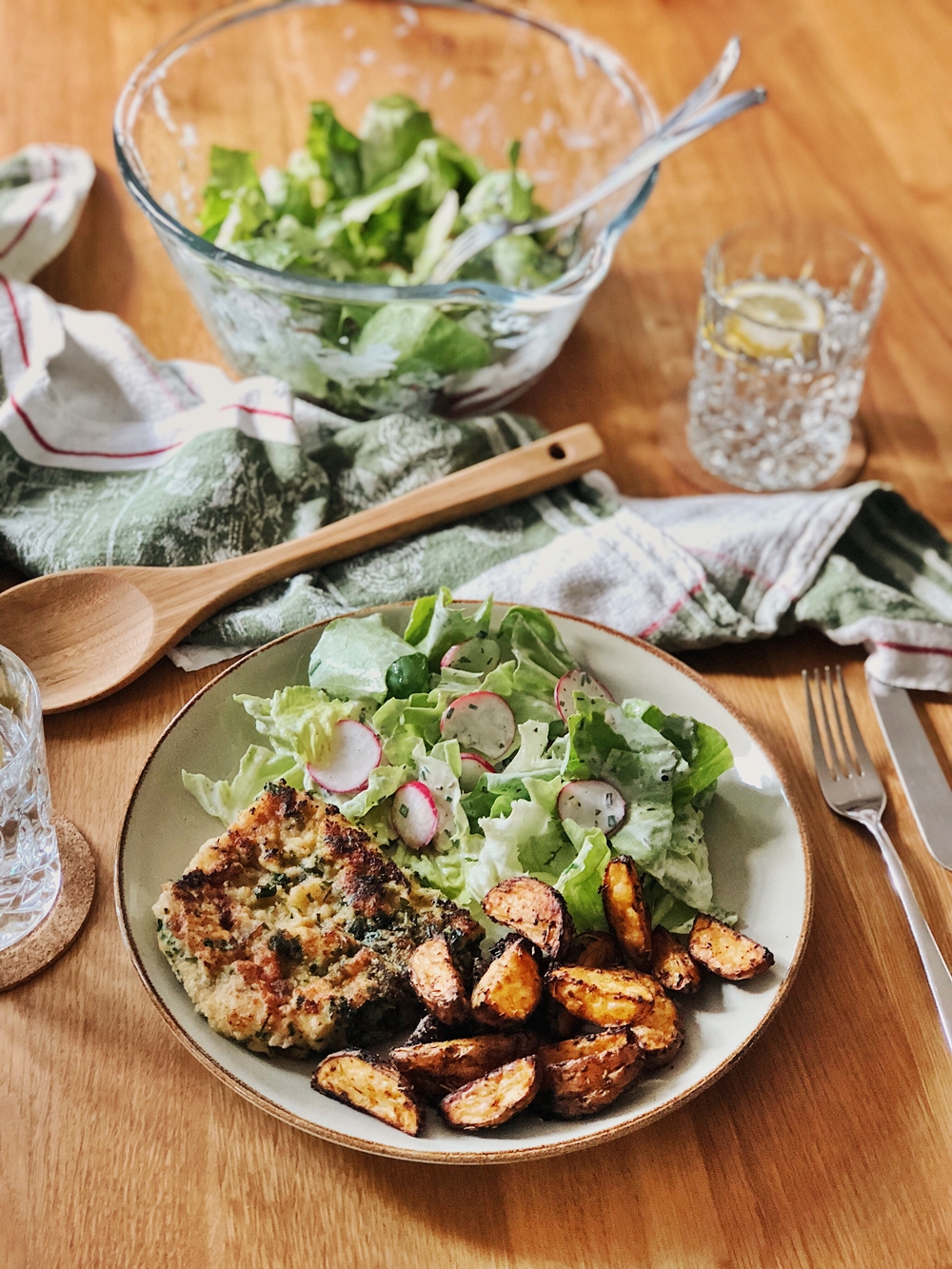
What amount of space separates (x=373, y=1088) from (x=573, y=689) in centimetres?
59

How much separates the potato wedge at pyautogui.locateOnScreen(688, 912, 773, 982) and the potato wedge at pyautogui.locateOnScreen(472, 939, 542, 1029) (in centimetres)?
20

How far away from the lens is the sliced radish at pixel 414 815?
4.73 ft

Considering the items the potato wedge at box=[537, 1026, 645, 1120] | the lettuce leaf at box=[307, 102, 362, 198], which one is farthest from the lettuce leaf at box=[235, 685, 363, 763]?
the lettuce leaf at box=[307, 102, 362, 198]

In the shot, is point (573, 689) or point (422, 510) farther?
point (422, 510)

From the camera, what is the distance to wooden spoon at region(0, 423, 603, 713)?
5.38ft

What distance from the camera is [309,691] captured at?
5.08 ft

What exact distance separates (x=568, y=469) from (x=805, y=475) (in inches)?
17.9

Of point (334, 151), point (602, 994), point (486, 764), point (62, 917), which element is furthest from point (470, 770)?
point (334, 151)

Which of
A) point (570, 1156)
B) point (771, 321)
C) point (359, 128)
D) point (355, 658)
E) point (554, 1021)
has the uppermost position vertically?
point (359, 128)

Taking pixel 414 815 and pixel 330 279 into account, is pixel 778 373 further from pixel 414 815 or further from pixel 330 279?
pixel 414 815

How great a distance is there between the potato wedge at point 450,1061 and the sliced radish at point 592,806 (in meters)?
0.30

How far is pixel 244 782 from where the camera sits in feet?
4.89

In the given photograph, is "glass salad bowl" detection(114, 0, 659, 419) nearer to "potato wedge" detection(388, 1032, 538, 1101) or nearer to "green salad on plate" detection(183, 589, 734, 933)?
"green salad on plate" detection(183, 589, 734, 933)

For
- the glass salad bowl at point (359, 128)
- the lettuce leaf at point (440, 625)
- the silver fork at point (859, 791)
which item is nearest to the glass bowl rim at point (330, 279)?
the glass salad bowl at point (359, 128)
